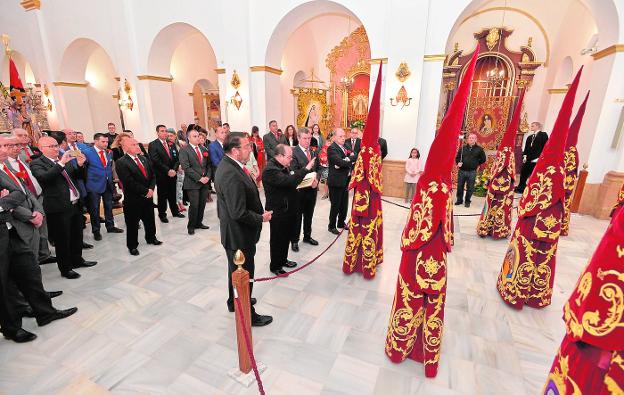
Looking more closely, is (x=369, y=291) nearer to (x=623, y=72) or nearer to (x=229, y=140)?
(x=229, y=140)

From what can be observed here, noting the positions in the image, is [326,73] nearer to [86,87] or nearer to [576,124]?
[86,87]

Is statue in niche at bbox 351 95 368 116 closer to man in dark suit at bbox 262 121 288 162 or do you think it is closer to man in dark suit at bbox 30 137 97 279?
man in dark suit at bbox 262 121 288 162

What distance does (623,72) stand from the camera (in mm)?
5820

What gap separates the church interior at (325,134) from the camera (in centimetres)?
251

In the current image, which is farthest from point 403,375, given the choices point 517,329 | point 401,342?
point 517,329

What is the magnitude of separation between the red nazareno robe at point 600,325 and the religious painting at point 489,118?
34.5 feet

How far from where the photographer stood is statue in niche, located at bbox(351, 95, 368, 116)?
11.7 m

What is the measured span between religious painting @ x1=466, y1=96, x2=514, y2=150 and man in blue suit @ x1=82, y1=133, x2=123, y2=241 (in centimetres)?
1043

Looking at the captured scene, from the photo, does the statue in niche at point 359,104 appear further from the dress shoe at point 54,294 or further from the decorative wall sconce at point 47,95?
the decorative wall sconce at point 47,95

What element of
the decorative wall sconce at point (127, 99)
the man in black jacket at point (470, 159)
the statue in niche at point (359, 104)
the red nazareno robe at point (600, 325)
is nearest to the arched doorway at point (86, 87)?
the decorative wall sconce at point (127, 99)

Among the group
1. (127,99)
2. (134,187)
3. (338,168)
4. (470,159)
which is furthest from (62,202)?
(127,99)

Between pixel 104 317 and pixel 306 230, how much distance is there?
280 cm

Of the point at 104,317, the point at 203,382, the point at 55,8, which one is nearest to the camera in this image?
the point at 203,382

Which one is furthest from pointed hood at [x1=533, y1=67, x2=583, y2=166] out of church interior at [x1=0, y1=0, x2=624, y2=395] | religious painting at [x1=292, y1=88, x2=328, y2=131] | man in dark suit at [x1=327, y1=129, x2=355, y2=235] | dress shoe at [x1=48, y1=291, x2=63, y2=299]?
religious painting at [x1=292, y1=88, x2=328, y2=131]
